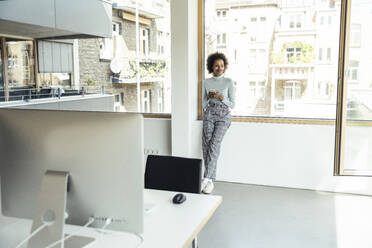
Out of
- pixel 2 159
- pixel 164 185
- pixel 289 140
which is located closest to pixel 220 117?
pixel 289 140

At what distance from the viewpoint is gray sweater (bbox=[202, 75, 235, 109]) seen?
459 cm

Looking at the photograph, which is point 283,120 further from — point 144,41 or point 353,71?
point 144,41

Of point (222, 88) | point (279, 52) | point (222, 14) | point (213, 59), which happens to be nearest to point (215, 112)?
point (222, 88)

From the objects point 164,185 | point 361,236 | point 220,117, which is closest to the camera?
point 164,185

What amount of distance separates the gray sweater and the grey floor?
1079mm

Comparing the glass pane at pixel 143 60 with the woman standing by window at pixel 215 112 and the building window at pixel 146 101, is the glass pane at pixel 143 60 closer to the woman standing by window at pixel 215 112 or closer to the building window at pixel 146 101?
the building window at pixel 146 101

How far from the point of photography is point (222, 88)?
15.1 ft

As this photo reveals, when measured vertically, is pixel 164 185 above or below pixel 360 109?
below

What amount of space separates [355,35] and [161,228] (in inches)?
137

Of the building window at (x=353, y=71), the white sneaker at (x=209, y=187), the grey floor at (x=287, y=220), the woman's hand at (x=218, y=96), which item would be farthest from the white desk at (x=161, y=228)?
the building window at (x=353, y=71)

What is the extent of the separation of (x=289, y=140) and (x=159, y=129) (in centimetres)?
174

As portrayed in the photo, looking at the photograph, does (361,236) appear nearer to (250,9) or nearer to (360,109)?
(360,109)

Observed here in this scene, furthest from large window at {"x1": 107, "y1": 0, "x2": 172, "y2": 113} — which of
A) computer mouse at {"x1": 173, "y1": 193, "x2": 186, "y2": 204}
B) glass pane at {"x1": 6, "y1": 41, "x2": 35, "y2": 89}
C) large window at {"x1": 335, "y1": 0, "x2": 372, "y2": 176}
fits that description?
computer mouse at {"x1": 173, "y1": 193, "x2": 186, "y2": 204}

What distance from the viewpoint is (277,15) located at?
465 centimetres
